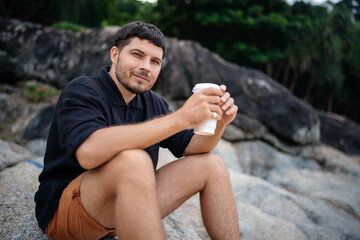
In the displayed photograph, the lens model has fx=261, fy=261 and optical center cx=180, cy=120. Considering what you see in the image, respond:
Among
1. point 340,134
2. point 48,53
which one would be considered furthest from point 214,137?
point 340,134

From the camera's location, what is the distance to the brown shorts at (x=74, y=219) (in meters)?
1.43

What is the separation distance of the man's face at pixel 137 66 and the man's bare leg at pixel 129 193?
631mm

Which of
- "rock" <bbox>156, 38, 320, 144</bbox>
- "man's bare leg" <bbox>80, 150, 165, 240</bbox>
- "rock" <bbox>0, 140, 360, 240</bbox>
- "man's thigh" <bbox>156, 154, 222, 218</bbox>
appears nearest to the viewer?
"man's bare leg" <bbox>80, 150, 165, 240</bbox>

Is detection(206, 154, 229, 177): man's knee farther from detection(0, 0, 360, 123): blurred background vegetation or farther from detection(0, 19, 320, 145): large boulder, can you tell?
detection(0, 0, 360, 123): blurred background vegetation

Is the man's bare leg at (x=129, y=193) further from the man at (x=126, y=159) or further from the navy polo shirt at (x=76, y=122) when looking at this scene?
the navy polo shirt at (x=76, y=122)

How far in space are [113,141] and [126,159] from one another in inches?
4.3

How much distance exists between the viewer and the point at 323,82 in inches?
547

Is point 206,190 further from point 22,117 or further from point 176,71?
point 176,71

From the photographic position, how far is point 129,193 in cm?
123

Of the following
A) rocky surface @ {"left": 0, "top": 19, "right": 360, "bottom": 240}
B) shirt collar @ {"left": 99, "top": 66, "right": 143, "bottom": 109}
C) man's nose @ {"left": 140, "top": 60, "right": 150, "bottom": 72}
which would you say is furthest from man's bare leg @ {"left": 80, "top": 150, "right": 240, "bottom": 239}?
rocky surface @ {"left": 0, "top": 19, "right": 360, "bottom": 240}

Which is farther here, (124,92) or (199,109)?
(124,92)

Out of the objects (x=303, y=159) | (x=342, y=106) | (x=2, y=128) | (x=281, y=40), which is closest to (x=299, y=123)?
(x=303, y=159)

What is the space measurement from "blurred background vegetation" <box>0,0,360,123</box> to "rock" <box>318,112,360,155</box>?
3449 mm

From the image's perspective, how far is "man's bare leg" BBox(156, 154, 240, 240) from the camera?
5.32 feet
